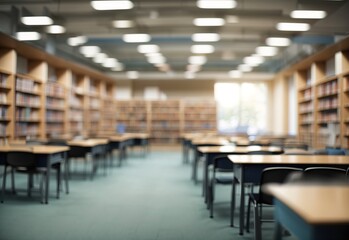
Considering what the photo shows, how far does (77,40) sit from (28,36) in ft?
8.47

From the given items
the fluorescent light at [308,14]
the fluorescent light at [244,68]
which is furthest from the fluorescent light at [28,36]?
the fluorescent light at [244,68]

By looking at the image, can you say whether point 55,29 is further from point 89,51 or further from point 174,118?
point 174,118

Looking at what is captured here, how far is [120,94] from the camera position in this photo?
1672 cm

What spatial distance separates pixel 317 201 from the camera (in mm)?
1512

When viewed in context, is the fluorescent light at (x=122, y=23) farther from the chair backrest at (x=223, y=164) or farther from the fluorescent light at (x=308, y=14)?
the chair backrest at (x=223, y=164)

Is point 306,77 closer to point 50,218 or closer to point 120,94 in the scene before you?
point 120,94

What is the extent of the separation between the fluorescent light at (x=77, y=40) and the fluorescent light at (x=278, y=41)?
5.32m

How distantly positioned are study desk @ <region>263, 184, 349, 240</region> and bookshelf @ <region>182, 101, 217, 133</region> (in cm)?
1396

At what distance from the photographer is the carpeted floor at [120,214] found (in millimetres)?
Result: 3502

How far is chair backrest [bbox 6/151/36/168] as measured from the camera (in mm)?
4816

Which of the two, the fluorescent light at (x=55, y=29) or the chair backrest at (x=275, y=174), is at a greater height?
the fluorescent light at (x=55, y=29)

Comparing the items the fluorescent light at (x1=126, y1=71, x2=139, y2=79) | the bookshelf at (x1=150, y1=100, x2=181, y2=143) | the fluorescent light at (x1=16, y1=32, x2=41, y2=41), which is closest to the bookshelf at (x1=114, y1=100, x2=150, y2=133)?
the bookshelf at (x1=150, y1=100, x2=181, y2=143)

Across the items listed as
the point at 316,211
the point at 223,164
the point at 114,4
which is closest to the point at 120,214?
the point at 223,164

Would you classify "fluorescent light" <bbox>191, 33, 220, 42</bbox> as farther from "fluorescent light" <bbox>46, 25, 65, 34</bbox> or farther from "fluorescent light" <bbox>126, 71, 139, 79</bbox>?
"fluorescent light" <bbox>126, 71, 139, 79</bbox>
